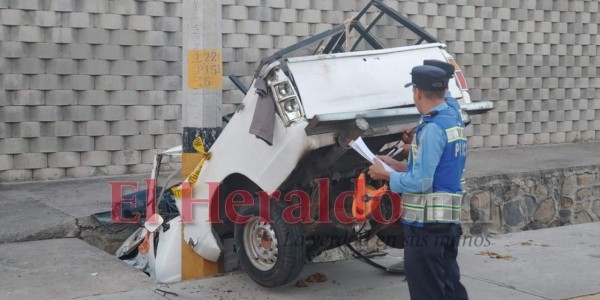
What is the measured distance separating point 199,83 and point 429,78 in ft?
7.48

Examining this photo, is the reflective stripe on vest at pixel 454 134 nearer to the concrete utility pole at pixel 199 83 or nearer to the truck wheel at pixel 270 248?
the truck wheel at pixel 270 248

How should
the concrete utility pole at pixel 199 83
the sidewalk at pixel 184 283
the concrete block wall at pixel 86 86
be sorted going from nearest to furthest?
the sidewalk at pixel 184 283
the concrete utility pole at pixel 199 83
the concrete block wall at pixel 86 86

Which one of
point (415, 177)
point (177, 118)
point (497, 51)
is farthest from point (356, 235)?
point (497, 51)

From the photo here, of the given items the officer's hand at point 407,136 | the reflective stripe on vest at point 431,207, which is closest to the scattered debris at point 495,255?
the officer's hand at point 407,136

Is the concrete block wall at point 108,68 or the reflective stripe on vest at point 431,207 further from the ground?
the concrete block wall at point 108,68

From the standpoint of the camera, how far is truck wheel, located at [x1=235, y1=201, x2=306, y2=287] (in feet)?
18.6

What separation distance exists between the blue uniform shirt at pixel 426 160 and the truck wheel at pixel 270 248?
1.25 metres

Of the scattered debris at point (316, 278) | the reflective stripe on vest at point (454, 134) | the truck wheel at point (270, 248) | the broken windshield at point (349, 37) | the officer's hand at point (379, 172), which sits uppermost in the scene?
the broken windshield at point (349, 37)

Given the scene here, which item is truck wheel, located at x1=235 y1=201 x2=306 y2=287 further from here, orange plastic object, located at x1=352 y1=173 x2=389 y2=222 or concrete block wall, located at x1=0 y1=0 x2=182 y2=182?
concrete block wall, located at x1=0 y1=0 x2=182 y2=182

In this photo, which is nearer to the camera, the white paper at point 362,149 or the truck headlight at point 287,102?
the white paper at point 362,149

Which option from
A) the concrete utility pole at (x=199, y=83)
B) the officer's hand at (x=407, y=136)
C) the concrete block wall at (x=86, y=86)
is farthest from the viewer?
the concrete block wall at (x=86, y=86)

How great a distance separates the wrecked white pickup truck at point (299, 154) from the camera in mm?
5391

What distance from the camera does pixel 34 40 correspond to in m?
8.83

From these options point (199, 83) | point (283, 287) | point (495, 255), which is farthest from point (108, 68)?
point (495, 255)
